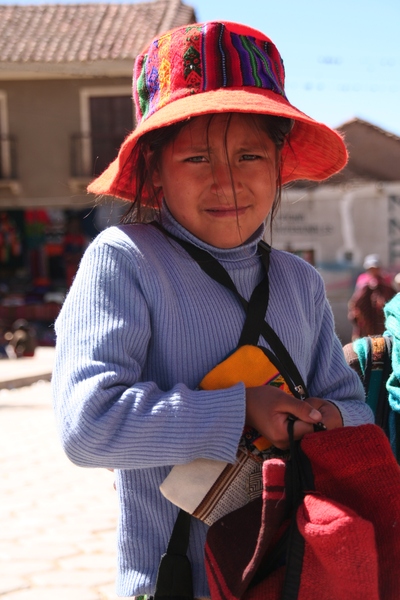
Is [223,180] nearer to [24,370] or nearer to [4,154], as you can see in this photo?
[24,370]

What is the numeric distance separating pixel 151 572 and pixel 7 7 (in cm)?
2591

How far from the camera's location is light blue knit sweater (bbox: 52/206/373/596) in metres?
1.40

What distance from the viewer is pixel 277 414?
55.2 inches

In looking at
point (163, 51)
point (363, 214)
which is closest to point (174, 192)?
point (163, 51)

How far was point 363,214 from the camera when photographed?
19.0 meters

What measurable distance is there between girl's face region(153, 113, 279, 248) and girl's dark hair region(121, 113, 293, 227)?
0.7 inches

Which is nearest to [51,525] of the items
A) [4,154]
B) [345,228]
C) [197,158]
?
[197,158]

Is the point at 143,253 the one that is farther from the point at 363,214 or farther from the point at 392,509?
the point at 363,214

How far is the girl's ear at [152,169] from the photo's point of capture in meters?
1.75

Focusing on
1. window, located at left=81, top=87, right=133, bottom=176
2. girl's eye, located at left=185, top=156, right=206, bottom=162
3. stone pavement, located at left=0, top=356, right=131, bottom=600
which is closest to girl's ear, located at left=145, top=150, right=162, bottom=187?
girl's eye, located at left=185, top=156, right=206, bottom=162

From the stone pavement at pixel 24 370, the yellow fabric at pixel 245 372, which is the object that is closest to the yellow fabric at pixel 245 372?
the yellow fabric at pixel 245 372

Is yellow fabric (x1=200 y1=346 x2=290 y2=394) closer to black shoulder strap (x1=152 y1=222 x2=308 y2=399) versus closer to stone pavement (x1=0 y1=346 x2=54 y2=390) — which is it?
black shoulder strap (x1=152 y1=222 x2=308 y2=399)

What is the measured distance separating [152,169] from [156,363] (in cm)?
45

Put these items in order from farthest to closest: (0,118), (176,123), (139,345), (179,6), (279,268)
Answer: (179,6) → (0,118) → (279,268) → (176,123) → (139,345)
